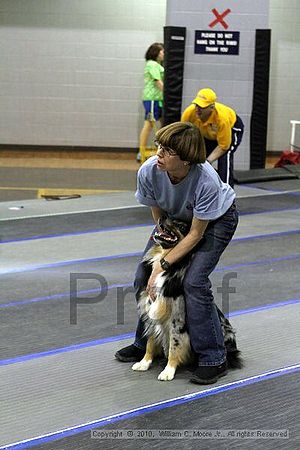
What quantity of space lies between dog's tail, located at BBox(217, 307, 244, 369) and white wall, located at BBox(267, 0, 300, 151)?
992cm

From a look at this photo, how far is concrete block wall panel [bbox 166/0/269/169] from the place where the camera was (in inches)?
410

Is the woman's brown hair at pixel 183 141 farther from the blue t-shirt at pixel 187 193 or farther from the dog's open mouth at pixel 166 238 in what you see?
the dog's open mouth at pixel 166 238

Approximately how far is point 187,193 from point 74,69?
1009 cm

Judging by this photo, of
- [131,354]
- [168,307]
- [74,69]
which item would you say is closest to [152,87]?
[74,69]

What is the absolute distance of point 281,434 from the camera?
3734 millimetres

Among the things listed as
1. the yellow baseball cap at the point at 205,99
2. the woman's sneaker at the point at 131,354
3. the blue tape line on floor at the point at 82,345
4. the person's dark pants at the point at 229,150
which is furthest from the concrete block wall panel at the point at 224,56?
the woman's sneaker at the point at 131,354

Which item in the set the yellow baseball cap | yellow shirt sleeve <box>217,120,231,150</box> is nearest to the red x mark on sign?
yellow shirt sleeve <box>217,120,231,150</box>

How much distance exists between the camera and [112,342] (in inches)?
193

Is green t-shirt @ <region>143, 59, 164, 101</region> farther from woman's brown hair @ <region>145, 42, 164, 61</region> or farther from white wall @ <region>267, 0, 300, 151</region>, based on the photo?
white wall @ <region>267, 0, 300, 151</region>

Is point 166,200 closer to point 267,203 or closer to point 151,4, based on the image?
point 267,203

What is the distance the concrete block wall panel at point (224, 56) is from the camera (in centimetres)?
1042

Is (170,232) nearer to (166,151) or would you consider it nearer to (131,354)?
A: (166,151)

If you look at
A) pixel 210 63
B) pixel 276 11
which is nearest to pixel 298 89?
pixel 276 11

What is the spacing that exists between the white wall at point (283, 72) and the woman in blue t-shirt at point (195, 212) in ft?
33.0
